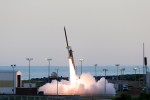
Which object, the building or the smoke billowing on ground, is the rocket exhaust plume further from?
the building

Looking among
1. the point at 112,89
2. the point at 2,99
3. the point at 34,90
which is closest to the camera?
the point at 2,99

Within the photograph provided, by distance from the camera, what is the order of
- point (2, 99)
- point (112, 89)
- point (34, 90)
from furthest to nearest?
point (112, 89) < point (34, 90) < point (2, 99)

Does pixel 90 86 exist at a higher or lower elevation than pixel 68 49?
lower

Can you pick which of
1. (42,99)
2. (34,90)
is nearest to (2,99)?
(42,99)

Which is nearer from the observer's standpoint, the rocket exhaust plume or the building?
the building

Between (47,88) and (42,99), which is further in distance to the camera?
(47,88)

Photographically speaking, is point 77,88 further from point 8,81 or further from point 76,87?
point 8,81

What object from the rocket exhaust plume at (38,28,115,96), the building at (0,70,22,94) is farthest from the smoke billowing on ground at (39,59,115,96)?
the building at (0,70,22,94)

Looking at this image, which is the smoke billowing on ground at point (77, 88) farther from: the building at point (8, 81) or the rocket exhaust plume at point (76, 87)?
the building at point (8, 81)

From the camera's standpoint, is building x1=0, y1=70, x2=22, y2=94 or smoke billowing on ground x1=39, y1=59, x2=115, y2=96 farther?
smoke billowing on ground x1=39, y1=59, x2=115, y2=96

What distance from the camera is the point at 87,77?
324ft

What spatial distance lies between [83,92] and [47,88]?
5497mm

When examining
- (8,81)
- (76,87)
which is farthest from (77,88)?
(8,81)

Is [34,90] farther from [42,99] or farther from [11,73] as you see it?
[42,99]
